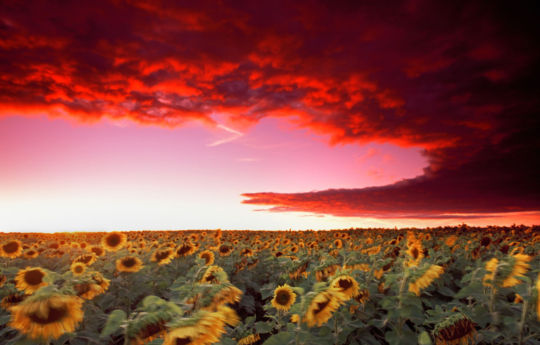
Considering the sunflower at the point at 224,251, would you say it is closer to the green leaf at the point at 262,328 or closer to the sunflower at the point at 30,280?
the sunflower at the point at 30,280

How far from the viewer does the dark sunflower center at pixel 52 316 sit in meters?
2.49

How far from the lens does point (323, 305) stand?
3014 mm

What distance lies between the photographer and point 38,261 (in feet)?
33.9

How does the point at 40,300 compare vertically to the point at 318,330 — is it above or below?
above

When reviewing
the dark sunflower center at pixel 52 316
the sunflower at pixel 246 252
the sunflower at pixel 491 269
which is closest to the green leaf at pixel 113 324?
the dark sunflower center at pixel 52 316

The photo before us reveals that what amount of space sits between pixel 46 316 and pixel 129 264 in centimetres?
444

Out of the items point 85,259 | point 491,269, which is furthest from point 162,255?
point 491,269

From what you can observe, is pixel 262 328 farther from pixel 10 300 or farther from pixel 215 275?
pixel 10 300

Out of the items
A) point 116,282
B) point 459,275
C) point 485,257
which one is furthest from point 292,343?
point 485,257

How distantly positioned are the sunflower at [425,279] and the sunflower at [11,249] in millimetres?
11299

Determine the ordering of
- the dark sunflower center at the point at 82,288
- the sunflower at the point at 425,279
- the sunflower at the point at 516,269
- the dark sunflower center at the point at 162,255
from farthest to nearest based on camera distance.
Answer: the dark sunflower center at the point at 162,255, the dark sunflower center at the point at 82,288, the sunflower at the point at 425,279, the sunflower at the point at 516,269

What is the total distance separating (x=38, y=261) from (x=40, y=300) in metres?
10.2

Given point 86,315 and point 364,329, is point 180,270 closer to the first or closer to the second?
point 86,315

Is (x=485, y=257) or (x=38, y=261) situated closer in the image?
(x=485, y=257)
